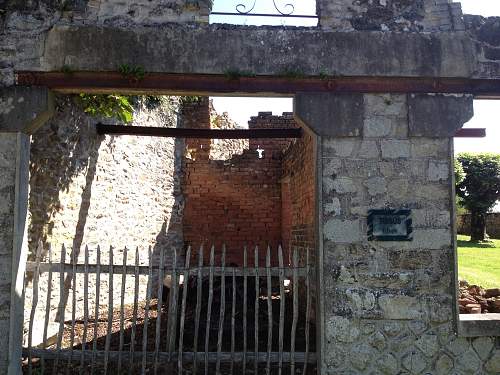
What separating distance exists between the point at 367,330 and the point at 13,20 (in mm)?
4355

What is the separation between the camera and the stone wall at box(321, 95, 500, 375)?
3971mm

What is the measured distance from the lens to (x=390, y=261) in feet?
13.3

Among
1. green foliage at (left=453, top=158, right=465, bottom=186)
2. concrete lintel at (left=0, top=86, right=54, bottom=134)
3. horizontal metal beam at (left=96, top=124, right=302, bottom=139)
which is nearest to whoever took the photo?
concrete lintel at (left=0, top=86, right=54, bottom=134)

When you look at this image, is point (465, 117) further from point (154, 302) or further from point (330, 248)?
point (154, 302)

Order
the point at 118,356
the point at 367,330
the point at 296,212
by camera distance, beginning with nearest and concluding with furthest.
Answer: the point at 367,330 < the point at 118,356 < the point at 296,212

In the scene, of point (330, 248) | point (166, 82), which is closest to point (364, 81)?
point (330, 248)

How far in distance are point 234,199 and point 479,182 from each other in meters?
13.4

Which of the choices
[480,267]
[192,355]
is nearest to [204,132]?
[192,355]

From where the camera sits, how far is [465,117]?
13.8 ft

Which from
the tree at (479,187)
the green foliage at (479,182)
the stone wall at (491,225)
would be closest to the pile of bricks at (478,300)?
the green foliage at (479,182)

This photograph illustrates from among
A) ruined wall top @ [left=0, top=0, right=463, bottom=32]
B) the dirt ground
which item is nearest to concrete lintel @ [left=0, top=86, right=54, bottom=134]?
ruined wall top @ [left=0, top=0, right=463, bottom=32]

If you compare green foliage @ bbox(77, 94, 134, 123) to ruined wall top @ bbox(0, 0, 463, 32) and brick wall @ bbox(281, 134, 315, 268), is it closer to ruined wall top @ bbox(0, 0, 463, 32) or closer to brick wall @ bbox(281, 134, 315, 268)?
ruined wall top @ bbox(0, 0, 463, 32)

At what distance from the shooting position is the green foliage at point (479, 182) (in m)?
19.3

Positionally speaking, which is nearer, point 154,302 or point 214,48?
point 214,48
